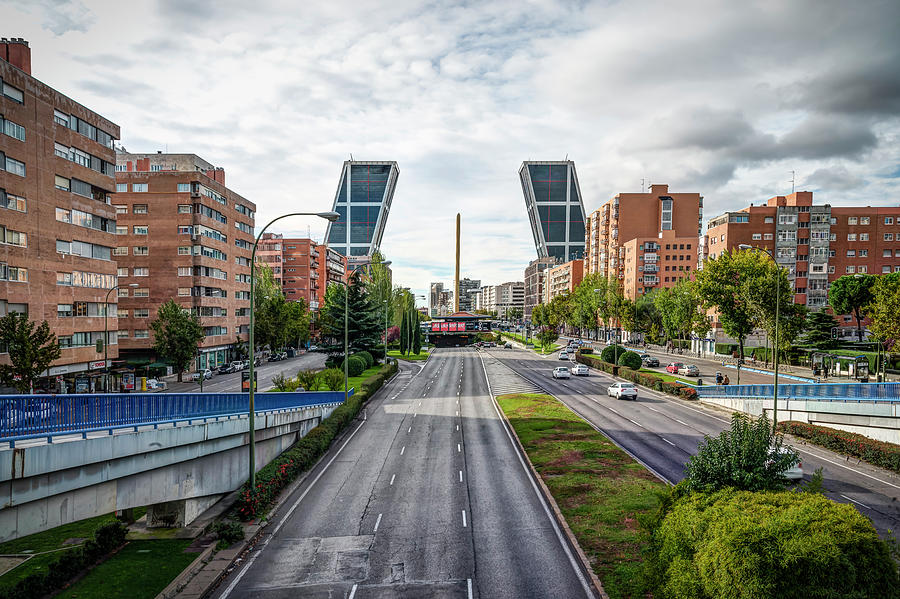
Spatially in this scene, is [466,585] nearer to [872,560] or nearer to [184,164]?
[872,560]

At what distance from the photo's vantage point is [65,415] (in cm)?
1321

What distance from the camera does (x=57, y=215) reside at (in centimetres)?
4088

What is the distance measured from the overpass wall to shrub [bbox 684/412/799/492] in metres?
15.0

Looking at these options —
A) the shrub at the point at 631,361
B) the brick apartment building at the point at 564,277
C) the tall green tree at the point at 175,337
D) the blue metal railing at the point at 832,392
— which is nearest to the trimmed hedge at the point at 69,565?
the tall green tree at the point at 175,337

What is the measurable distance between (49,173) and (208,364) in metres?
30.7

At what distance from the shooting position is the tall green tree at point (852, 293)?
66.9 meters

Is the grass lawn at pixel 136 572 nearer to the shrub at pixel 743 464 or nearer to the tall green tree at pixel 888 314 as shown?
the shrub at pixel 743 464

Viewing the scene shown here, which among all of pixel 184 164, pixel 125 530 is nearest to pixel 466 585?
pixel 125 530

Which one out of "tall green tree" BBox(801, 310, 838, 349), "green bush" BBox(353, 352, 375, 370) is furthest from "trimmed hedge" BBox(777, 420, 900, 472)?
"tall green tree" BBox(801, 310, 838, 349)

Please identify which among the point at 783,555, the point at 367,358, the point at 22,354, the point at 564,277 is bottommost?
the point at 367,358

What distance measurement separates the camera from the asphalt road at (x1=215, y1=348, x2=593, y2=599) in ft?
44.9

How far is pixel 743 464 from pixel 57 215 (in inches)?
1959

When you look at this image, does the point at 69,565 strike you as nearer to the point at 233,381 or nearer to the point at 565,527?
the point at 565,527

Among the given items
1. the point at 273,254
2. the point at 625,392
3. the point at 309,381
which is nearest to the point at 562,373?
the point at 625,392
